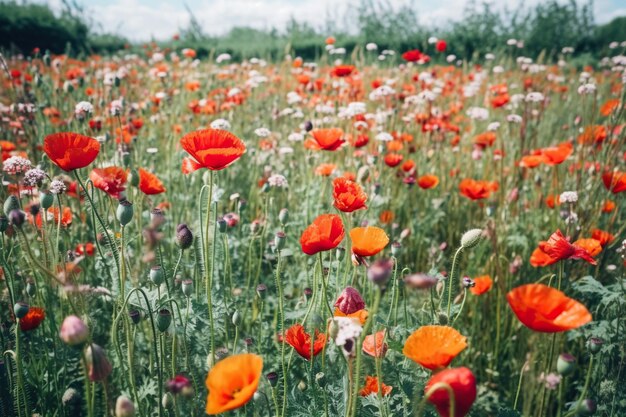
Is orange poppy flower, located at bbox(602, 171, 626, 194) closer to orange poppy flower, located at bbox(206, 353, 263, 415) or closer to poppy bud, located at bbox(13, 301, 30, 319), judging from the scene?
orange poppy flower, located at bbox(206, 353, 263, 415)

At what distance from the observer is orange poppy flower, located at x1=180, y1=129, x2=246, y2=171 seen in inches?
45.9

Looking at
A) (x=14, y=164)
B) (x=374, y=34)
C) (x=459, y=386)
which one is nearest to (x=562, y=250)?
(x=459, y=386)

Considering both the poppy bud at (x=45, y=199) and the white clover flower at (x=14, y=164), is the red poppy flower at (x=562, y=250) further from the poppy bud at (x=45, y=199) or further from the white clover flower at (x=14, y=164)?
the white clover flower at (x=14, y=164)

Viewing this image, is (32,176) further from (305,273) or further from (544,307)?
(544,307)

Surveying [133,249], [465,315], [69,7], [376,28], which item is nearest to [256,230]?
[133,249]

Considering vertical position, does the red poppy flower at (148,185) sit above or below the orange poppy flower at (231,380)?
above

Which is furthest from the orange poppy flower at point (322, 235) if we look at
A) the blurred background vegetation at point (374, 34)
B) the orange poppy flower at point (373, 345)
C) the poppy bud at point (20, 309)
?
the blurred background vegetation at point (374, 34)

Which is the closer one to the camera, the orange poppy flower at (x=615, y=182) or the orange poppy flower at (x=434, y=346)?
the orange poppy flower at (x=434, y=346)

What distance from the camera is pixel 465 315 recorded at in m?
2.19

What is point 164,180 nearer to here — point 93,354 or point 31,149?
point 31,149

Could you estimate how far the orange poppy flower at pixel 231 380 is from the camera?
747mm

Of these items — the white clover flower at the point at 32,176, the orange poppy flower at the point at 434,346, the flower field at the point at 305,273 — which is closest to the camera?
the orange poppy flower at the point at 434,346

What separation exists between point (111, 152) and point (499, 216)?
2.29 m

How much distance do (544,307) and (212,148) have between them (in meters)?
0.88
